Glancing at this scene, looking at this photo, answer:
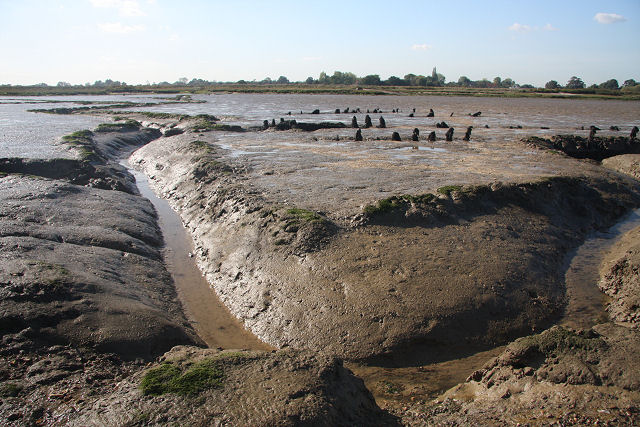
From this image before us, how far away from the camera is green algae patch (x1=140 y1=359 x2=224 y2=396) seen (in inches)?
188

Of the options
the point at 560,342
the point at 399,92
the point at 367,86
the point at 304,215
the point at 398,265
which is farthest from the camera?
the point at 367,86

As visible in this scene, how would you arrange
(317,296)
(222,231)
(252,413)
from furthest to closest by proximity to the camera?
(222,231) → (317,296) → (252,413)

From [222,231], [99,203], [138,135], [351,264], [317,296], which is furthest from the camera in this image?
[138,135]

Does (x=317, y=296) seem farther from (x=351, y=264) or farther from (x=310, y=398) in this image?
(x=310, y=398)

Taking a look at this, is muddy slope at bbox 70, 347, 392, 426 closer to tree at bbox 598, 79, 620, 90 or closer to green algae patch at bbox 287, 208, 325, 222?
green algae patch at bbox 287, 208, 325, 222

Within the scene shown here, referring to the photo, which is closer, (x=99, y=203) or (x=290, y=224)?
(x=290, y=224)

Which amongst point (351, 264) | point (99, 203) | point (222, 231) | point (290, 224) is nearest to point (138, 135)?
point (99, 203)

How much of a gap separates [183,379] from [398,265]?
5.13 m

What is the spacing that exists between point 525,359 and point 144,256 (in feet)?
27.9

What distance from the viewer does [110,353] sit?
20.4 feet

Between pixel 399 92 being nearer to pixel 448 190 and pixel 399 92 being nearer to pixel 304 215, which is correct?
pixel 448 190

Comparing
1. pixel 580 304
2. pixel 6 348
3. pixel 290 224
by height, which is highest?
pixel 290 224

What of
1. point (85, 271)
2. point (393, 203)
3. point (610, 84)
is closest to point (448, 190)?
point (393, 203)

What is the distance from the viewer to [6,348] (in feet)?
19.1
